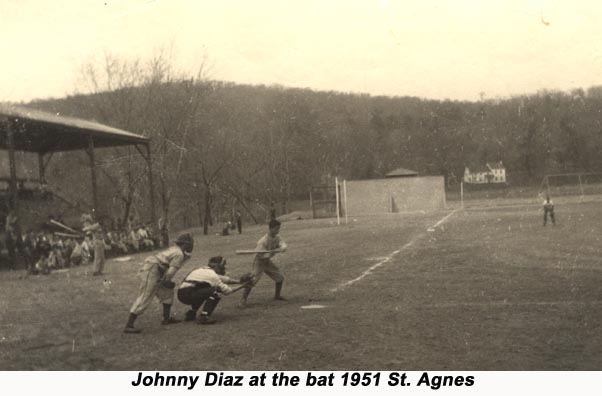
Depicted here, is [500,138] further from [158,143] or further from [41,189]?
[41,189]

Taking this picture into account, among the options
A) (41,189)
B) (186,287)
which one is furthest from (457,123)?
(186,287)

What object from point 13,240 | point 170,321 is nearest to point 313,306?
point 170,321

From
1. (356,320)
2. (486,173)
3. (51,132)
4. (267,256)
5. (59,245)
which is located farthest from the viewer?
(486,173)

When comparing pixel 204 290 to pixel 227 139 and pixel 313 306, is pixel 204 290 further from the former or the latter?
pixel 227 139

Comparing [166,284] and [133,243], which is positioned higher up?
[166,284]

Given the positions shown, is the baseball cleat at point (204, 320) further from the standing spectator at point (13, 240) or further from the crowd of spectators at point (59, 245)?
the standing spectator at point (13, 240)

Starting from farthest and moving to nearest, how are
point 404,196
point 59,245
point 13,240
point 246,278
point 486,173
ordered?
point 486,173
point 404,196
point 13,240
point 59,245
point 246,278
